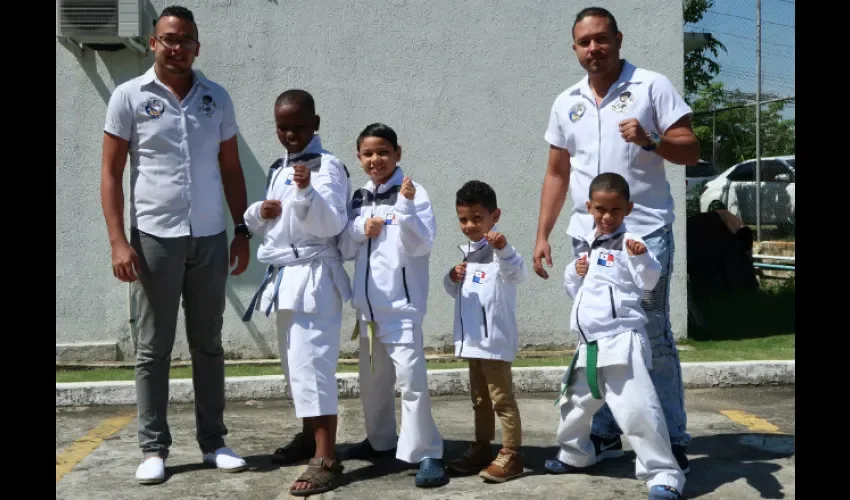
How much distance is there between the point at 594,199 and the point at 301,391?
1.64 meters

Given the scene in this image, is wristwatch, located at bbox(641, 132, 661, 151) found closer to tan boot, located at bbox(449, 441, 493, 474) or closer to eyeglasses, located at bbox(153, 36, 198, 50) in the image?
tan boot, located at bbox(449, 441, 493, 474)

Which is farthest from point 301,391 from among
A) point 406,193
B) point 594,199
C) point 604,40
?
point 604,40

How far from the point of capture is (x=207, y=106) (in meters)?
4.73

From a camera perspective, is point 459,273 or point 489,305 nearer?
point 489,305

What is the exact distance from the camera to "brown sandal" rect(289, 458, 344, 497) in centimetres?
425

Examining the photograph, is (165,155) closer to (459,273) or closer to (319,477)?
(459,273)

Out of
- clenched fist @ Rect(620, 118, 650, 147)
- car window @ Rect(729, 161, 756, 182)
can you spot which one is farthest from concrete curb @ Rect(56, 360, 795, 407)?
car window @ Rect(729, 161, 756, 182)

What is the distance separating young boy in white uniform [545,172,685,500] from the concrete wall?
12.1 feet

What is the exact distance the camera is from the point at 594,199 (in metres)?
4.27

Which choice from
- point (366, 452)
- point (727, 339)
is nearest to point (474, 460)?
point (366, 452)

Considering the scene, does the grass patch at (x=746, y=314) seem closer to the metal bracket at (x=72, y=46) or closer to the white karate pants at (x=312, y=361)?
the white karate pants at (x=312, y=361)

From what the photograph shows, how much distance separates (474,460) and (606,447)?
704 mm

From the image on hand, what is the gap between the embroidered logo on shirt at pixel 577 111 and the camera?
4.63m
